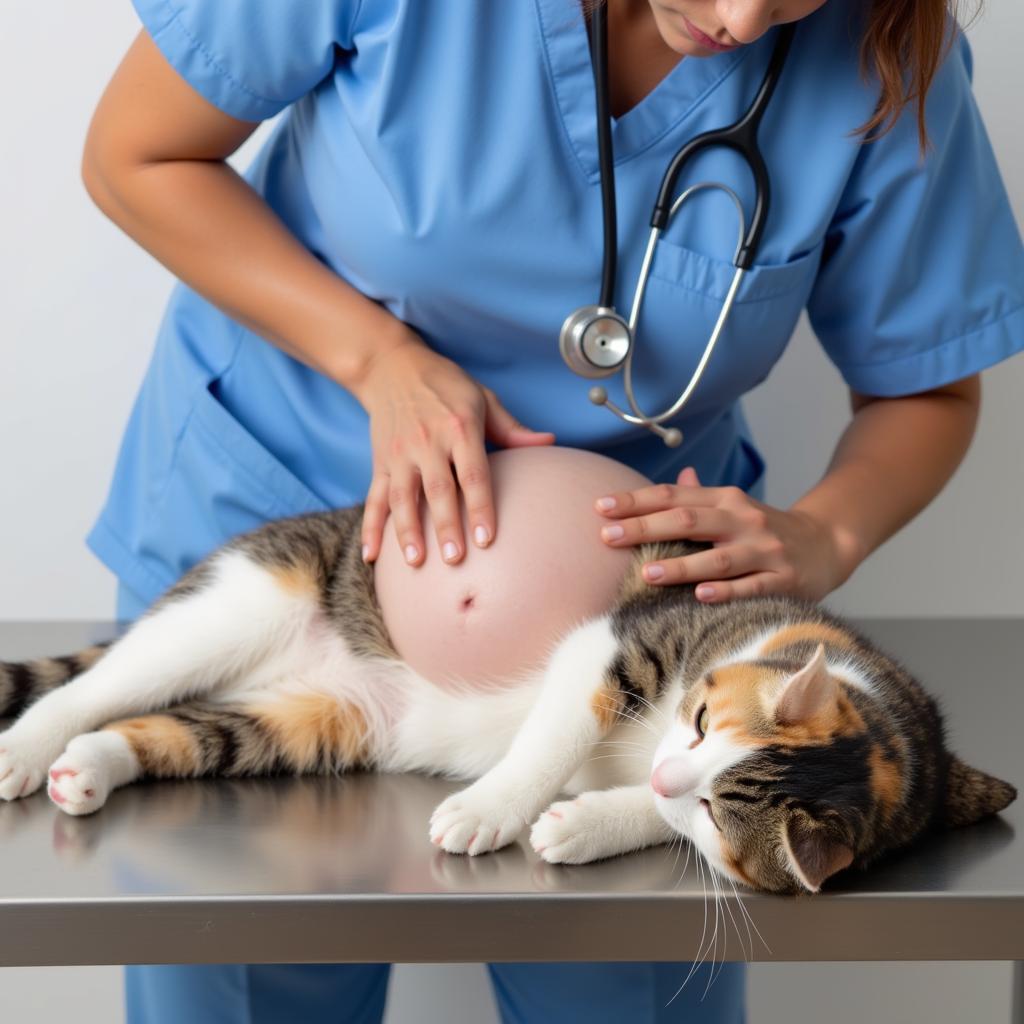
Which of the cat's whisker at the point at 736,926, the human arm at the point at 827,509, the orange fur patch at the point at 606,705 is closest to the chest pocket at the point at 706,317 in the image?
the human arm at the point at 827,509

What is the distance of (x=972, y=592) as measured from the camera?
1992 mm

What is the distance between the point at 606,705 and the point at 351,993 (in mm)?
570

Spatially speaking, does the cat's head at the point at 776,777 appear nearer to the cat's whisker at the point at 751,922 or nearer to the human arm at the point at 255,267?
the cat's whisker at the point at 751,922

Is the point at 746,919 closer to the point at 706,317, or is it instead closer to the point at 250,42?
the point at 706,317

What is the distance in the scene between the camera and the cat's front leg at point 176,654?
102cm

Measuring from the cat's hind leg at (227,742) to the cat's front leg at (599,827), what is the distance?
0.85 ft

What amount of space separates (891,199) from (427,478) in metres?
0.54

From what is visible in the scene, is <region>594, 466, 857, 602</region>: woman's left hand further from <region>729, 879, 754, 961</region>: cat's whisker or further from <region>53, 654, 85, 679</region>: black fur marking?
<region>53, 654, 85, 679</region>: black fur marking

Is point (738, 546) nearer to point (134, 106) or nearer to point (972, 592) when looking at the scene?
point (134, 106)

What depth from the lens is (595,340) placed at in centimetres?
109

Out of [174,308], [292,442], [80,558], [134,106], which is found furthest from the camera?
[80,558]

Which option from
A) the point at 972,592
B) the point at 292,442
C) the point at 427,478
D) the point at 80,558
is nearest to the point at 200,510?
the point at 292,442

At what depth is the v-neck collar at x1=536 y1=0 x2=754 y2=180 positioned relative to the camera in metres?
1.10

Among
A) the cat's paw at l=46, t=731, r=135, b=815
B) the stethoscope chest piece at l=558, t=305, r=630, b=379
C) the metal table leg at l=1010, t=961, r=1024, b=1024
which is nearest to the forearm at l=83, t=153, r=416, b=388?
the stethoscope chest piece at l=558, t=305, r=630, b=379
